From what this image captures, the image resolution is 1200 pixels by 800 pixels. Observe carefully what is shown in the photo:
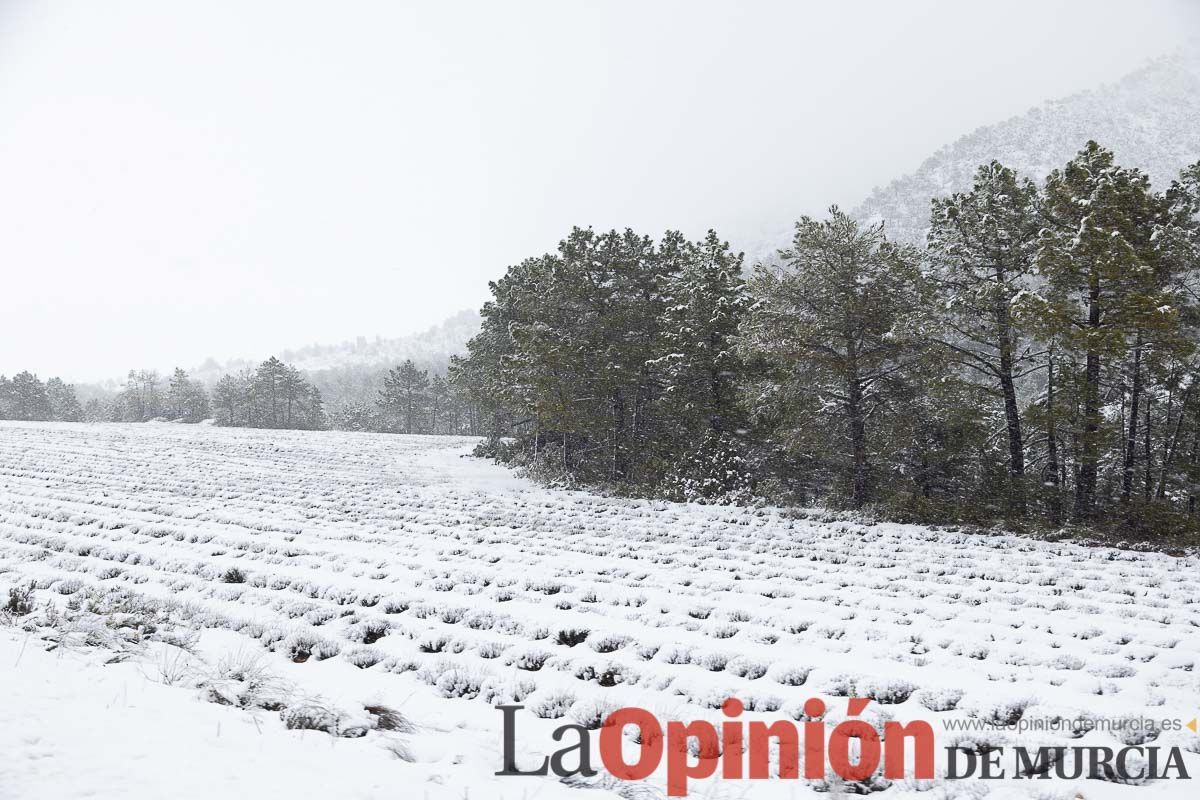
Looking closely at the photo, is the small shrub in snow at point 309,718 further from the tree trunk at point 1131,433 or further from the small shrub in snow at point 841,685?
the tree trunk at point 1131,433

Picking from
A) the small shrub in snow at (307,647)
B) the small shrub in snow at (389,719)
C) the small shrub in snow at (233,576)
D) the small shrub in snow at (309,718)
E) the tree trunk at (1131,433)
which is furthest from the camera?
the tree trunk at (1131,433)

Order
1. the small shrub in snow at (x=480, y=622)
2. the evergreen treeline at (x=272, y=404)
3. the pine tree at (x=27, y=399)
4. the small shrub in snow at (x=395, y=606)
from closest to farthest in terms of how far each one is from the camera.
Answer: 1. the small shrub in snow at (x=480, y=622)
2. the small shrub in snow at (x=395, y=606)
3. the evergreen treeline at (x=272, y=404)
4. the pine tree at (x=27, y=399)

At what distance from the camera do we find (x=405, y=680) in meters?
4.91

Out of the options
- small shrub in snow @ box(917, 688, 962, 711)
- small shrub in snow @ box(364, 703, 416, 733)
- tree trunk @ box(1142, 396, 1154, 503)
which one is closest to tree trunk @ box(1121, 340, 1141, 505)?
tree trunk @ box(1142, 396, 1154, 503)

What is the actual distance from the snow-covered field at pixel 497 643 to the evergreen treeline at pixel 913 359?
3.60 metres

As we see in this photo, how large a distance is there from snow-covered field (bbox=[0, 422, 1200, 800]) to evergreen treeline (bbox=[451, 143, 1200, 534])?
360 centimetres

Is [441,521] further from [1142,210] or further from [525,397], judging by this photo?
[1142,210]

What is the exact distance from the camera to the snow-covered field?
3.20 metres

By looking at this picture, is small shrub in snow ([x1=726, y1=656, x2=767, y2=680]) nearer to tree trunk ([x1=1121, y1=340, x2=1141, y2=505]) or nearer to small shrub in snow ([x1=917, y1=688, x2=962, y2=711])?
small shrub in snow ([x1=917, y1=688, x2=962, y2=711])

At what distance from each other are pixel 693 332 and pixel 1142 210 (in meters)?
11.4

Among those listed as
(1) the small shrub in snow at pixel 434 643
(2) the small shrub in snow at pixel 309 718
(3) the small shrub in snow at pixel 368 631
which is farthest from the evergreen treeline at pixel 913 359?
(2) the small shrub in snow at pixel 309 718

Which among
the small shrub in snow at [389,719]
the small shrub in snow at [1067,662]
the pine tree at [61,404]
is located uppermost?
the pine tree at [61,404]

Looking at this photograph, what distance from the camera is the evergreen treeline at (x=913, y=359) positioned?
44.1 ft

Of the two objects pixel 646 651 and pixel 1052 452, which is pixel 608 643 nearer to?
pixel 646 651
